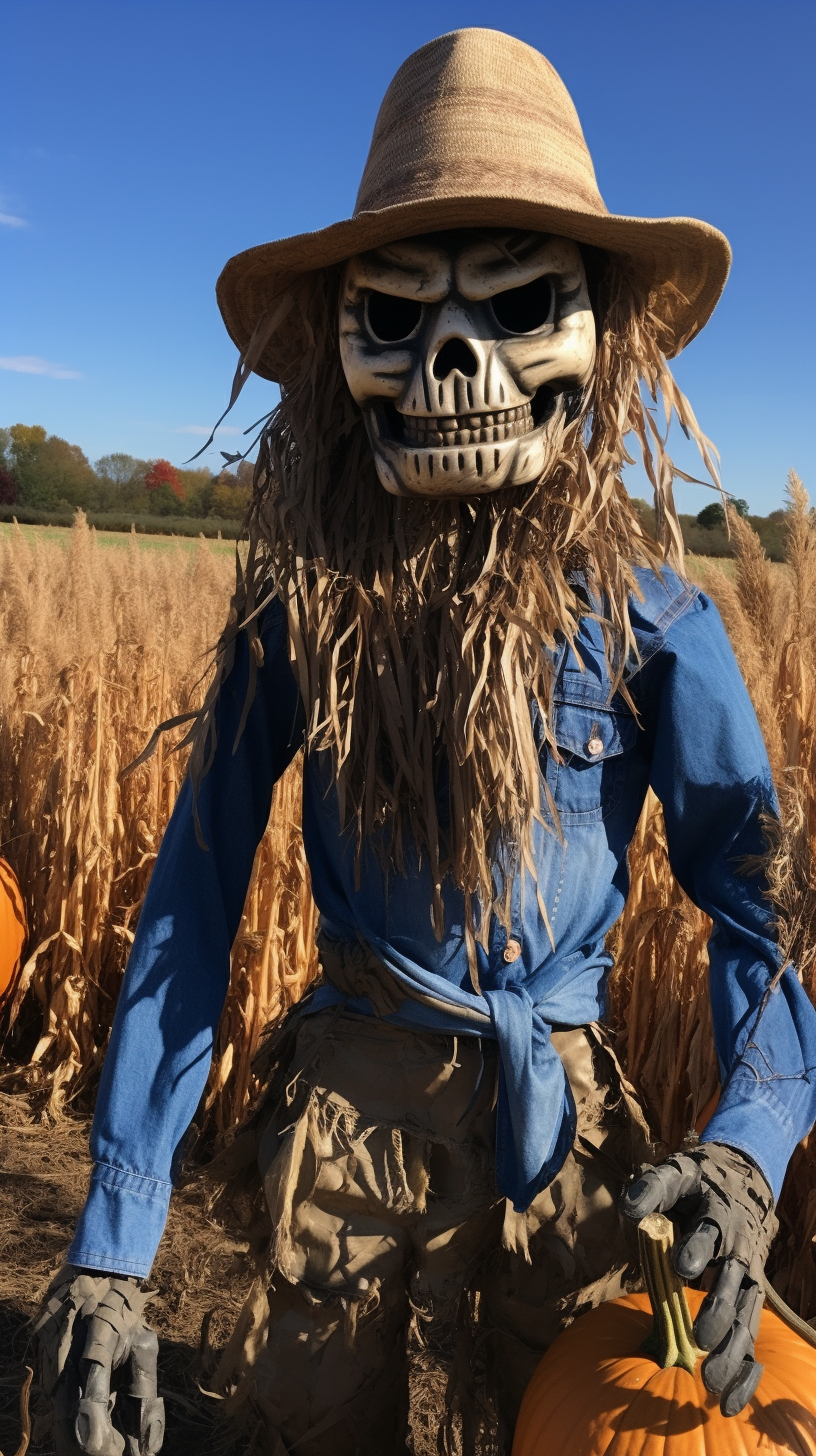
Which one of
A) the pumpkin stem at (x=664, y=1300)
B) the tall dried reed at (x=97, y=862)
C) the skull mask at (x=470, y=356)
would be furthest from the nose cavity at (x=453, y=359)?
the tall dried reed at (x=97, y=862)

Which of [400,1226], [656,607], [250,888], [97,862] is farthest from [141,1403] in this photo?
[97,862]

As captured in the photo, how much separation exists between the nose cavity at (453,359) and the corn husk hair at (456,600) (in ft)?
0.42

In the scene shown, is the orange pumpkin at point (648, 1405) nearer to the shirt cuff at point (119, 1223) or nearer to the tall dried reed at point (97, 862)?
the shirt cuff at point (119, 1223)

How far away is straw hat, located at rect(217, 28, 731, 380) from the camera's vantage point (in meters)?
1.30

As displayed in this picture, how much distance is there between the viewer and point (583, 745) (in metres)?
1.42

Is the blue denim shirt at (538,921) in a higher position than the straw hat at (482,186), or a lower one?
lower

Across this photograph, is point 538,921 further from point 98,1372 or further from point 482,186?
point 482,186

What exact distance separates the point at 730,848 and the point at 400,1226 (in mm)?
646

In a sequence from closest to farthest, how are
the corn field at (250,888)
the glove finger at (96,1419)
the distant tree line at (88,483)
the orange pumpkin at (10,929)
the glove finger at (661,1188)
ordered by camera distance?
the glove finger at (661,1188)
the glove finger at (96,1419)
the corn field at (250,888)
the orange pumpkin at (10,929)
the distant tree line at (88,483)

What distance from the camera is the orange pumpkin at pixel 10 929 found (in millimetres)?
3627

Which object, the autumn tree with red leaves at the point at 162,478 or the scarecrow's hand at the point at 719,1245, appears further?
the autumn tree with red leaves at the point at 162,478

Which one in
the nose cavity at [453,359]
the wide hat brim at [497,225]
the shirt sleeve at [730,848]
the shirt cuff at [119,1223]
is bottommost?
the shirt cuff at [119,1223]

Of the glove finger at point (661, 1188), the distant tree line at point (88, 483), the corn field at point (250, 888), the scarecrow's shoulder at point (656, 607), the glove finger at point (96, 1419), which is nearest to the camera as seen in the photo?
the glove finger at point (661, 1188)

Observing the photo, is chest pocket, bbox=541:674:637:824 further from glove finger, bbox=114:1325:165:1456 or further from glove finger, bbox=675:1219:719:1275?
glove finger, bbox=114:1325:165:1456
